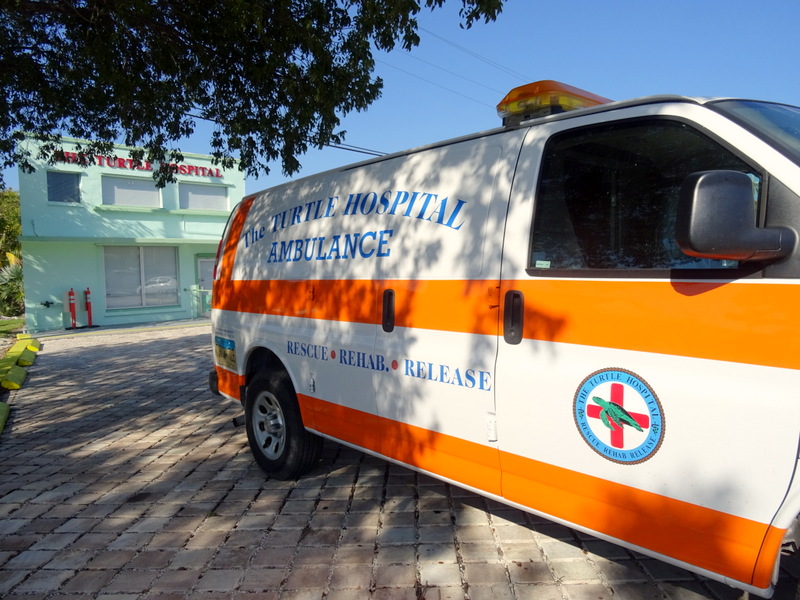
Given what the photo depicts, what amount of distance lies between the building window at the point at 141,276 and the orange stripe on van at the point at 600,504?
18204mm

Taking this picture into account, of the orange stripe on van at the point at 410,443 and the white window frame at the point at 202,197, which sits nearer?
the orange stripe on van at the point at 410,443

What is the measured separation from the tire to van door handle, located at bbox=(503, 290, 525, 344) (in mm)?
2099

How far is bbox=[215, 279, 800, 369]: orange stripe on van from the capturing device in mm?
1853

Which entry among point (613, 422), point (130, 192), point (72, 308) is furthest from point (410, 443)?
point (130, 192)

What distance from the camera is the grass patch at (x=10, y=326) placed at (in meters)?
16.5

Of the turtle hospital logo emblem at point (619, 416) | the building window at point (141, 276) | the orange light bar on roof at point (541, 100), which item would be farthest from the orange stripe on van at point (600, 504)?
the building window at point (141, 276)

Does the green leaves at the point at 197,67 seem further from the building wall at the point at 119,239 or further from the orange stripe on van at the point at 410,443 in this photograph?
the building wall at the point at 119,239

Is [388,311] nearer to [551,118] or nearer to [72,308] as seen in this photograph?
[551,118]

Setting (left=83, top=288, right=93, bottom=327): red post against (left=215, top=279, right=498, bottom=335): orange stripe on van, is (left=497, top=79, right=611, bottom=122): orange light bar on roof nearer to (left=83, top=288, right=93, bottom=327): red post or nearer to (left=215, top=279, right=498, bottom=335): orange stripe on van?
(left=215, top=279, right=498, bottom=335): orange stripe on van

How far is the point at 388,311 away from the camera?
327 centimetres

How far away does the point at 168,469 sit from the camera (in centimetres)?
475

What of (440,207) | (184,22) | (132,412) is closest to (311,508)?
(440,207)

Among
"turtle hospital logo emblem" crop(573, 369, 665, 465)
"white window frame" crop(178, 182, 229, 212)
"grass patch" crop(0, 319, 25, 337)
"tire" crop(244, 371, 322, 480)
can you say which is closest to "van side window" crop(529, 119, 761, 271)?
"turtle hospital logo emblem" crop(573, 369, 665, 465)

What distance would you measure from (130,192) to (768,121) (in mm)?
20283
